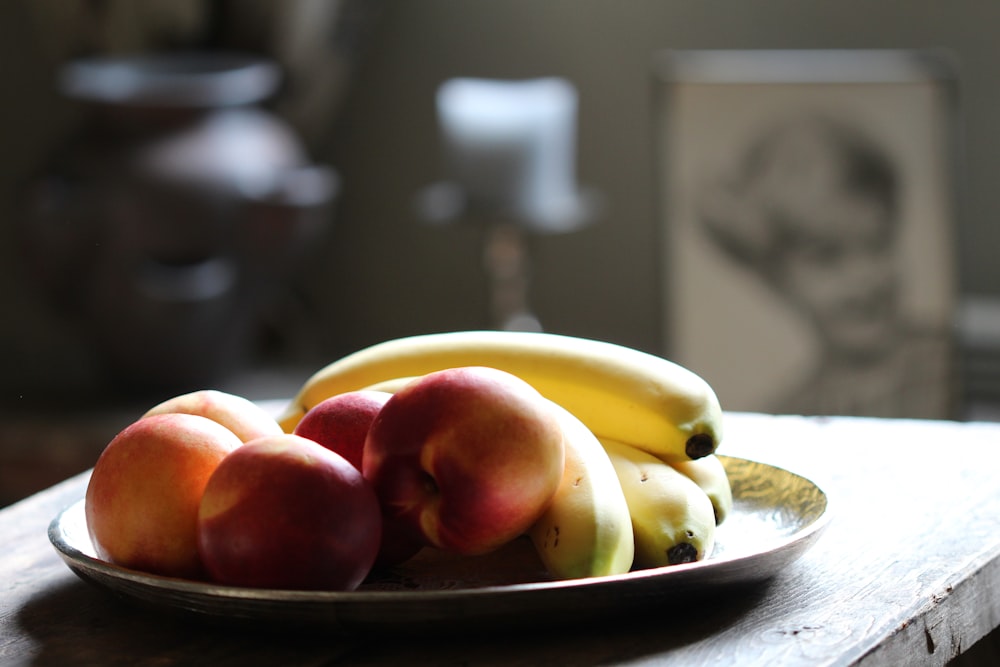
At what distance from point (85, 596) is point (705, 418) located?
301 mm

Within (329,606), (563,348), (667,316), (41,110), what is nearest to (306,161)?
(41,110)

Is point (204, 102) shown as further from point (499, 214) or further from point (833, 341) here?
point (833, 341)

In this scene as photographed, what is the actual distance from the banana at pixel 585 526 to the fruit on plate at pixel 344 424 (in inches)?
3.4

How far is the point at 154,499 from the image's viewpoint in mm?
524

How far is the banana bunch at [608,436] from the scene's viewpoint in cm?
52

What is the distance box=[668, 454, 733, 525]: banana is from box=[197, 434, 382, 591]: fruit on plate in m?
0.17

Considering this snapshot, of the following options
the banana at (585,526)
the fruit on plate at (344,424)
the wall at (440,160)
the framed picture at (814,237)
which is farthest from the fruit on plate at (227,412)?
the wall at (440,160)

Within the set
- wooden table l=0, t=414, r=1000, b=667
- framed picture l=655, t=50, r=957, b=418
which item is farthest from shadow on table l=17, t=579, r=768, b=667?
framed picture l=655, t=50, r=957, b=418

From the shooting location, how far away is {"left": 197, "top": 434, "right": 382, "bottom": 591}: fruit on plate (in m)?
0.49

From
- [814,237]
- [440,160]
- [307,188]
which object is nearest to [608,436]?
[814,237]

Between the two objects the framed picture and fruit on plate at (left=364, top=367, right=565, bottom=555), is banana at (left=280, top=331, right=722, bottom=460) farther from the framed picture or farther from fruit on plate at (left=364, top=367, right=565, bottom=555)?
the framed picture

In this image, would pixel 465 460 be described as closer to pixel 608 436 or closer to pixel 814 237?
pixel 608 436

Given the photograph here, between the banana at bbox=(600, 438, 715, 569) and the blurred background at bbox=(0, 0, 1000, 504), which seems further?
the blurred background at bbox=(0, 0, 1000, 504)

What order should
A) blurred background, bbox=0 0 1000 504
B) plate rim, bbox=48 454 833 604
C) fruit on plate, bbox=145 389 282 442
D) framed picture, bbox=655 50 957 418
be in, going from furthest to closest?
blurred background, bbox=0 0 1000 504
framed picture, bbox=655 50 957 418
fruit on plate, bbox=145 389 282 442
plate rim, bbox=48 454 833 604
